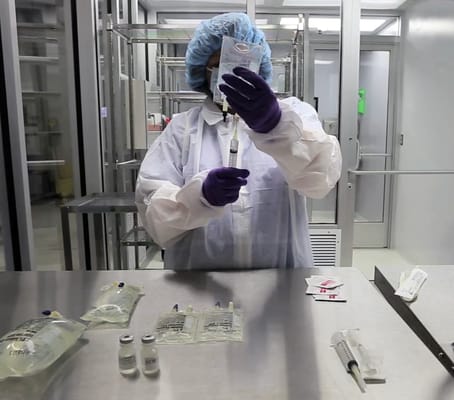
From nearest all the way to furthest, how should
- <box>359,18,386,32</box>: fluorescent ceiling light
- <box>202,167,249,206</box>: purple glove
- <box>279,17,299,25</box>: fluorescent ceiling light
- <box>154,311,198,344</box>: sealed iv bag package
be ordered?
1. <box>154,311,198,344</box>: sealed iv bag package
2. <box>202,167,249,206</box>: purple glove
3. <box>279,17,299,25</box>: fluorescent ceiling light
4. <box>359,18,386,32</box>: fluorescent ceiling light

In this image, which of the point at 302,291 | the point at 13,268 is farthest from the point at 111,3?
the point at 302,291

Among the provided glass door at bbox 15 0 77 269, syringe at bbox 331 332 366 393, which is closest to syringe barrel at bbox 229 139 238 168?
syringe at bbox 331 332 366 393

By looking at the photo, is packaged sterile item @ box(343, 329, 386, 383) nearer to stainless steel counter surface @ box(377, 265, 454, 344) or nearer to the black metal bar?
stainless steel counter surface @ box(377, 265, 454, 344)

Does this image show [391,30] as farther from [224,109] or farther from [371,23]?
[224,109]

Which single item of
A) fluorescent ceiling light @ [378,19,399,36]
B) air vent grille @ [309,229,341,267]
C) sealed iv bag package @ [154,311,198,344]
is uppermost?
fluorescent ceiling light @ [378,19,399,36]

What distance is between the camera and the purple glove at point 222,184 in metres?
0.92

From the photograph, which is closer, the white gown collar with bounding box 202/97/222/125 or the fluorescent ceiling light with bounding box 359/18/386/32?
the white gown collar with bounding box 202/97/222/125

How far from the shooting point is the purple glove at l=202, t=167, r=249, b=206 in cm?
92

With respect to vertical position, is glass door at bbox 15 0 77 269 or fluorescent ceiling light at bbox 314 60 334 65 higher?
fluorescent ceiling light at bbox 314 60 334 65

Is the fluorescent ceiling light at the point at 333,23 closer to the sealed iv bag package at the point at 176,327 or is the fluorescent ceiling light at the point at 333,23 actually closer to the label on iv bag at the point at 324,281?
the label on iv bag at the point at 324,281

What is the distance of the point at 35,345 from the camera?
2.17 feet

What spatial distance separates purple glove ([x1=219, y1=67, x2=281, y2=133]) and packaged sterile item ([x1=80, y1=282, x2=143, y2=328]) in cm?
48

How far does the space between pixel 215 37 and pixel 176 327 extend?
0.76 m

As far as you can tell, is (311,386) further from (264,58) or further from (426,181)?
(426,181)
